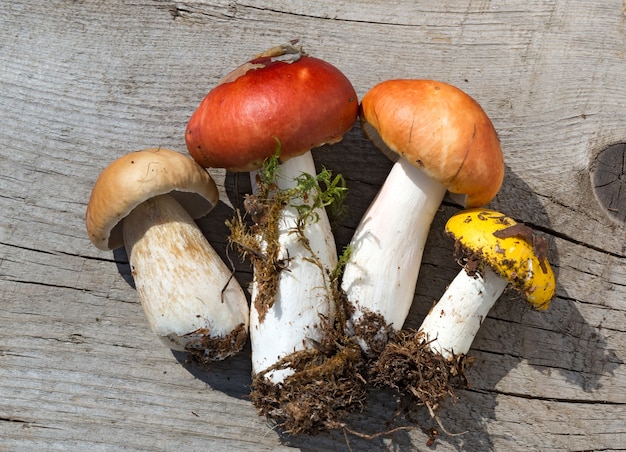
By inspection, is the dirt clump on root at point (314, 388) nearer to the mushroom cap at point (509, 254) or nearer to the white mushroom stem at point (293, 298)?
the white mushroom stem at point (293, 298)

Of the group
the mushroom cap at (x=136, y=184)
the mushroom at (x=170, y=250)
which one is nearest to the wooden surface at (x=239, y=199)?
the mushroom at (x=170, y=250)

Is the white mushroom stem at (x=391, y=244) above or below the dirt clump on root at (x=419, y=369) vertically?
above

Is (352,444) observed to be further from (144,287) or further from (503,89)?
(503,89)

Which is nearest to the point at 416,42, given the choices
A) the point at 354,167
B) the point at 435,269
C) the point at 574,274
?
the point at 354,167

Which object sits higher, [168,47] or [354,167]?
[168,47]

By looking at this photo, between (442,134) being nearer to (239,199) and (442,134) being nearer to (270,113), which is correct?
(270,113)

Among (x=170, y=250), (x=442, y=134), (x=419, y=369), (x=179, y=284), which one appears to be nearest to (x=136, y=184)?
(x=170, y=250)
